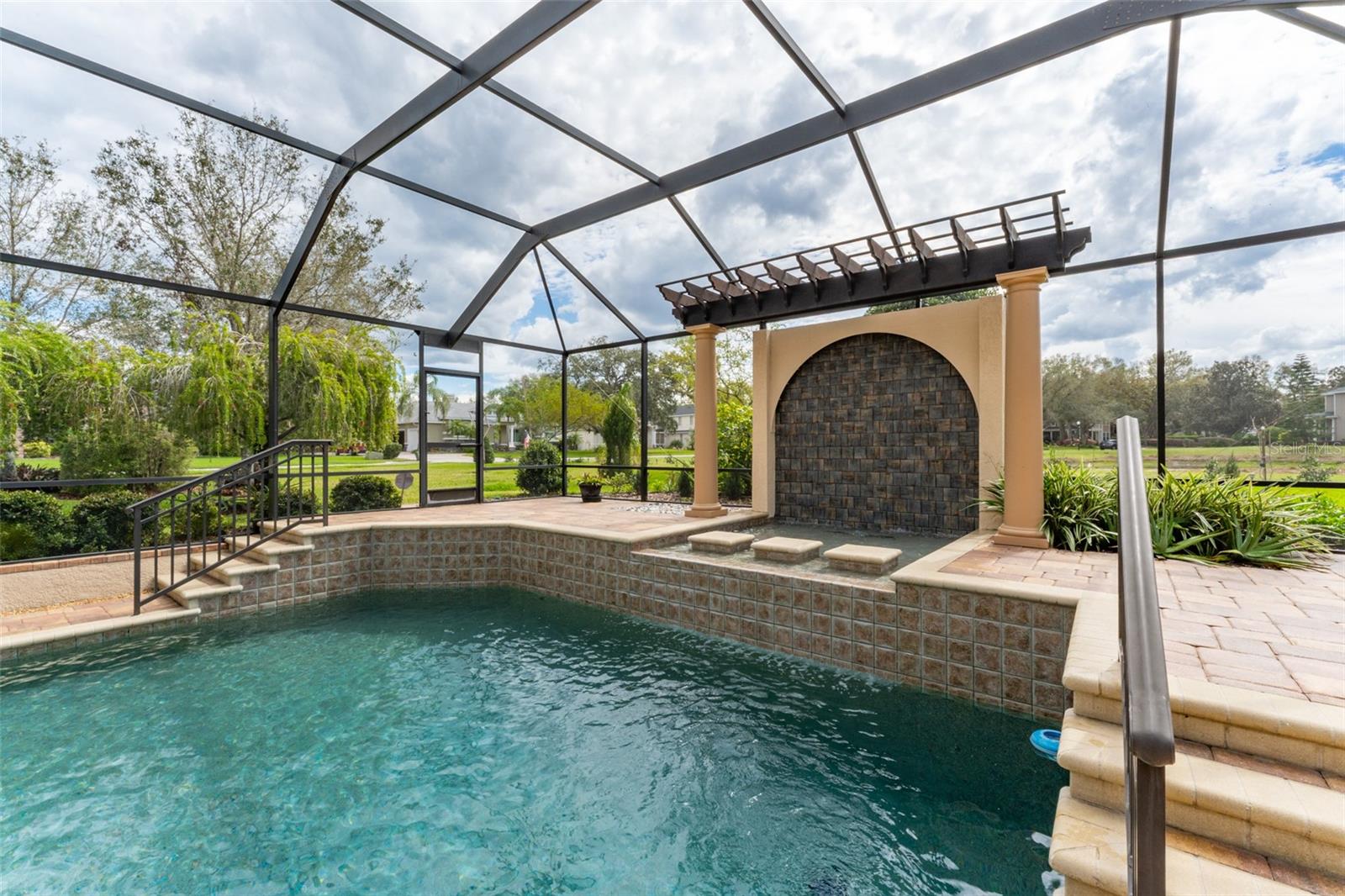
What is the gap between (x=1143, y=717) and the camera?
3.03 feet

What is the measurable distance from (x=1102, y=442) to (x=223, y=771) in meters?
7.67

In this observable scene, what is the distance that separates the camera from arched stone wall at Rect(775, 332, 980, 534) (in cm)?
612

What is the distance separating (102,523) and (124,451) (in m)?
0.80

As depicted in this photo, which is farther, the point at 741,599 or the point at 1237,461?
the point at 1237,461

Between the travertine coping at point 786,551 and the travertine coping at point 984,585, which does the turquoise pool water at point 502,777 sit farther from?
the travertine coping at point 786,551

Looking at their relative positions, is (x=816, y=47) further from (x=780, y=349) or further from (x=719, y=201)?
(x=780, y=349)

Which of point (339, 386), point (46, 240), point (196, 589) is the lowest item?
point (196, 589)

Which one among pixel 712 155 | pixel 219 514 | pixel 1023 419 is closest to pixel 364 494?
pixel 219 514

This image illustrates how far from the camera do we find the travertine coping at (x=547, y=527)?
539 cm

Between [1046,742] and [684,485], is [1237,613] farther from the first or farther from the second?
[684,485]

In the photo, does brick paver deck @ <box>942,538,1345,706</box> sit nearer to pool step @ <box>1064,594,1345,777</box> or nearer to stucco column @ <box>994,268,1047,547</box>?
pool step @ <box>1064,594,1345,777</box>

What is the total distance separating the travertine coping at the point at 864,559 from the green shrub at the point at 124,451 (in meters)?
7.08

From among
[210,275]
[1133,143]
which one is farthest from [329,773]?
[210,275]

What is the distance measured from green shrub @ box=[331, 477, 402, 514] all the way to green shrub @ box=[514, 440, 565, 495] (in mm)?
2175
